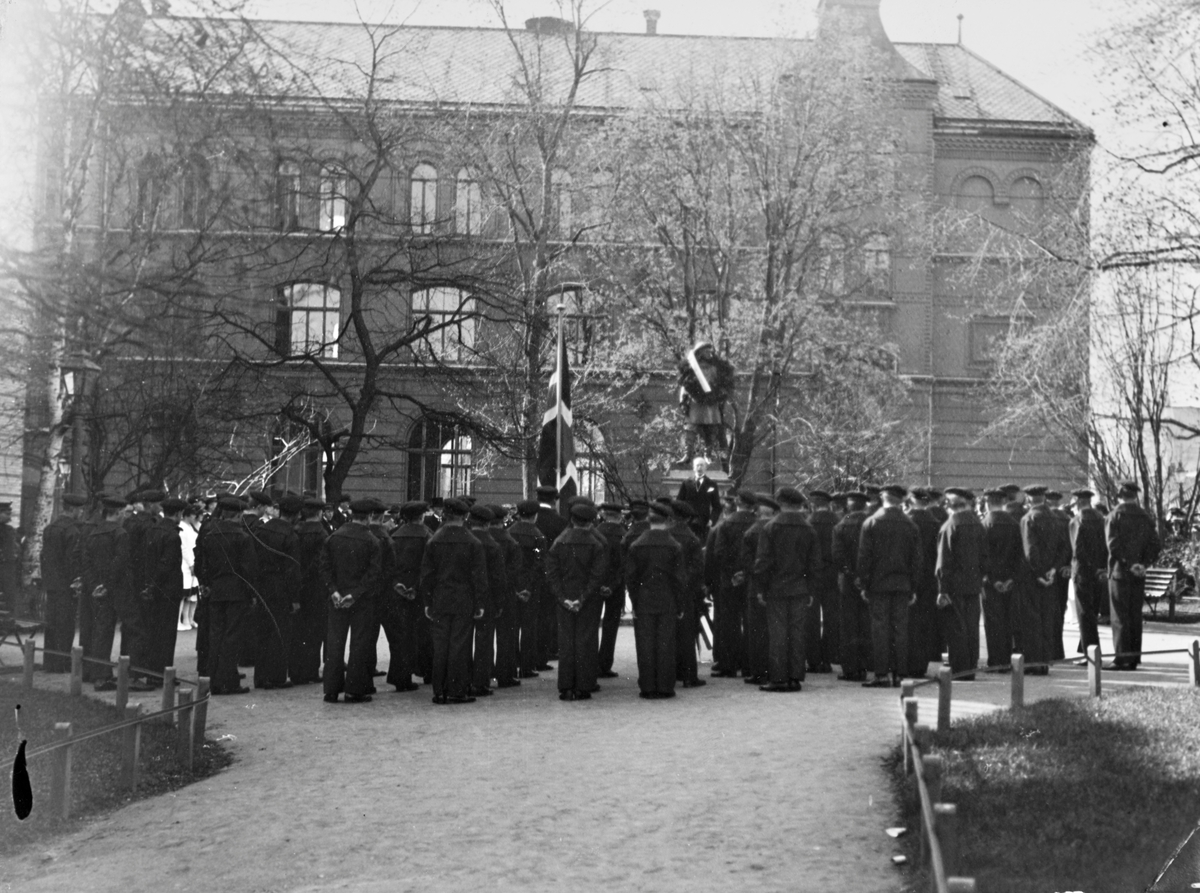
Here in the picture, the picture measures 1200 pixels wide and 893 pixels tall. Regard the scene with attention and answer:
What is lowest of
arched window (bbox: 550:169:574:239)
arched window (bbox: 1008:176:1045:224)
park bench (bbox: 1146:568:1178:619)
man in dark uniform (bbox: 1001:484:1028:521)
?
park bench (bbox: 1146:568:1178:619)

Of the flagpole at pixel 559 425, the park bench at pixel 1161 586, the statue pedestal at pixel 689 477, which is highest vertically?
the flagpole at pixel 559 425

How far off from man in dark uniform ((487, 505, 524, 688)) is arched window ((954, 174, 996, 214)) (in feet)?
117

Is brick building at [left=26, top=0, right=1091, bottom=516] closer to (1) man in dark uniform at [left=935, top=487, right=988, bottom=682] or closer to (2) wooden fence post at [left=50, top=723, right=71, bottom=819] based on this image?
(1) man in dark uniform at [left=935, top=487, right=988, bottom=682]

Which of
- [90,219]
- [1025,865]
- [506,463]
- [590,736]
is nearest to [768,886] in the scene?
[1025,865]

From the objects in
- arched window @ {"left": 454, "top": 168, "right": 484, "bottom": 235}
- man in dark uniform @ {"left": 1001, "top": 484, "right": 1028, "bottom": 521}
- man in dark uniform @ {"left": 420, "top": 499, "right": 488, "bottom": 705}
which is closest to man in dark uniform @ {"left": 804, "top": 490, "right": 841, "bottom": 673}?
man in dark uniform @ {"left": 1001, "top": 484, "right": 1028, "bottom": 521}

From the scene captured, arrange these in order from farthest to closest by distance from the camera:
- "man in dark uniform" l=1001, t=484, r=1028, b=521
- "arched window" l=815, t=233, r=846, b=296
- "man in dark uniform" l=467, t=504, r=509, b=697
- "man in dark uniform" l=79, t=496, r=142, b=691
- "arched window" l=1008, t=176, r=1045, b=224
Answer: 1. "arched window" l=1008, t=176, r=1045, b=224
2. "arched window" l=815, t=233, r=846, b=296
3. "man in dark uniform" l=1001, t=484, r=1028, b=521
4. "man in dark uniform" l=79, t=496, r=142, b=691
5. "man in dark uniform" l=467, t=504, r=509, b=697

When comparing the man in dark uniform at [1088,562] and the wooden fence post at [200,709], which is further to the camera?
the man in dark uniform at [1088,562]

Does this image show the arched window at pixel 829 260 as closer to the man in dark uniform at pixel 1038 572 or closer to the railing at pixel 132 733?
the man in dark uniform at pixel 1038 572

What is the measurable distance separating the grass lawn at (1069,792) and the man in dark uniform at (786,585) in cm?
307

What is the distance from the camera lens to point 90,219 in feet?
93.3

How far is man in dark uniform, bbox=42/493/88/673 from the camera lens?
55.5ft

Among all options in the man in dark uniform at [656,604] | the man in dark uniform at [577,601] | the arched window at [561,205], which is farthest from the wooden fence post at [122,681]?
the arched window at [561,205]

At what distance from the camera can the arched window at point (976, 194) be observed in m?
49.0

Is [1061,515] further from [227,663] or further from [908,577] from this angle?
[227,663]
